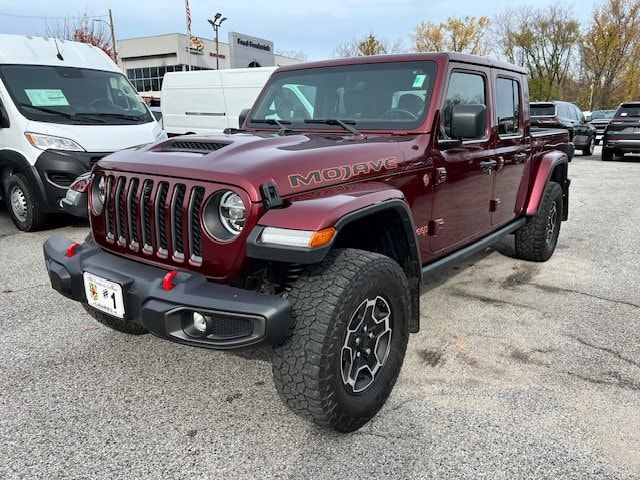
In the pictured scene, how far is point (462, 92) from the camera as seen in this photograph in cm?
358

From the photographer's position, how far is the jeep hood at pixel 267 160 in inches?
92.2

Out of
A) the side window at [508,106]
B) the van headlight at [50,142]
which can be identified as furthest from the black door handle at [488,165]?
the van headlight at [50,142]

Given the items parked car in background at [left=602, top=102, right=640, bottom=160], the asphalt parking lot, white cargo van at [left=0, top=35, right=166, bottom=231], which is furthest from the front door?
parked car in background at [left=602, top=102, right=640, bottom=160]

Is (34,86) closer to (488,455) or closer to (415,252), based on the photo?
(415,252)

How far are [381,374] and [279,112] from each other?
2.09 metres

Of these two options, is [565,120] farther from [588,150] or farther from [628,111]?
[588,150]

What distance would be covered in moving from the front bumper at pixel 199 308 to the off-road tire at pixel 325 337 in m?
0.12

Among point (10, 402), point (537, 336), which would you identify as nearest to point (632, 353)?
point (537, 336)

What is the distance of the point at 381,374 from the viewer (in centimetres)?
263

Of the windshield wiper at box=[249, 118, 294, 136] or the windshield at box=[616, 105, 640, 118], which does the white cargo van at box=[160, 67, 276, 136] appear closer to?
the windshield wiper at box=[249, 118, 294, 136]

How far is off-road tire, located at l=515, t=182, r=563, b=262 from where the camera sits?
4988mm

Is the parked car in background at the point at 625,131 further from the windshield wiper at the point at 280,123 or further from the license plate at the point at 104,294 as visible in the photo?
the license plate at the point at 104,294

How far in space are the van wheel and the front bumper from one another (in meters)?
4.44

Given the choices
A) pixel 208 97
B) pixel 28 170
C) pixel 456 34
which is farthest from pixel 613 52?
pixel 28 170
